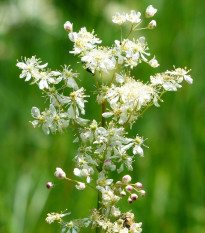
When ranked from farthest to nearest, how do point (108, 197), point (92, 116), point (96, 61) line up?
point (92, 116), point (96, 61), point (108, 197)

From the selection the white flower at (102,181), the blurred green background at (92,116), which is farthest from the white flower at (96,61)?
the blurred green background at (92,116)

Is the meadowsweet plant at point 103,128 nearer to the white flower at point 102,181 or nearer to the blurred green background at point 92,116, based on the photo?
the white flower at point 102,181

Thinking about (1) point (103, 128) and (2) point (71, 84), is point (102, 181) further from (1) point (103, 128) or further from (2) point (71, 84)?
(2) point (71, 84)

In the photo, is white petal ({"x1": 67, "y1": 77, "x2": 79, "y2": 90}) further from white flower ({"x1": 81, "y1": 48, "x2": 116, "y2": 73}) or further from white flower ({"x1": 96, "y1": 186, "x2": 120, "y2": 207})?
white flower ({"x1": 96, "y1": 186, "x2": 120, "y2": 207})

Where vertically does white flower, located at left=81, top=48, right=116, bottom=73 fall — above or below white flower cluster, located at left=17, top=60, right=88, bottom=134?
above

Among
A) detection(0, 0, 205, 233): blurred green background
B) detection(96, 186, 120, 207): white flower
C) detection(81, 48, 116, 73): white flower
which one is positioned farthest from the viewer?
detection(0, 0, 205, 233): blurred green background

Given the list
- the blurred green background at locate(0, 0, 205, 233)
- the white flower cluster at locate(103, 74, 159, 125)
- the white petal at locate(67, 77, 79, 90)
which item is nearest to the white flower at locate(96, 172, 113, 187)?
the white flower cluster at locate(103, 74, 159, 125)

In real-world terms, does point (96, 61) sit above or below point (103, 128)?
above

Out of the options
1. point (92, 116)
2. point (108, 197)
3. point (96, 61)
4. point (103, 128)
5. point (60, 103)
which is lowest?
point (108, 197)

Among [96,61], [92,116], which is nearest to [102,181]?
[96,61]

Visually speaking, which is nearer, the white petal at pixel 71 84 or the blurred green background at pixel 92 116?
the white petal at pixel 71 84
